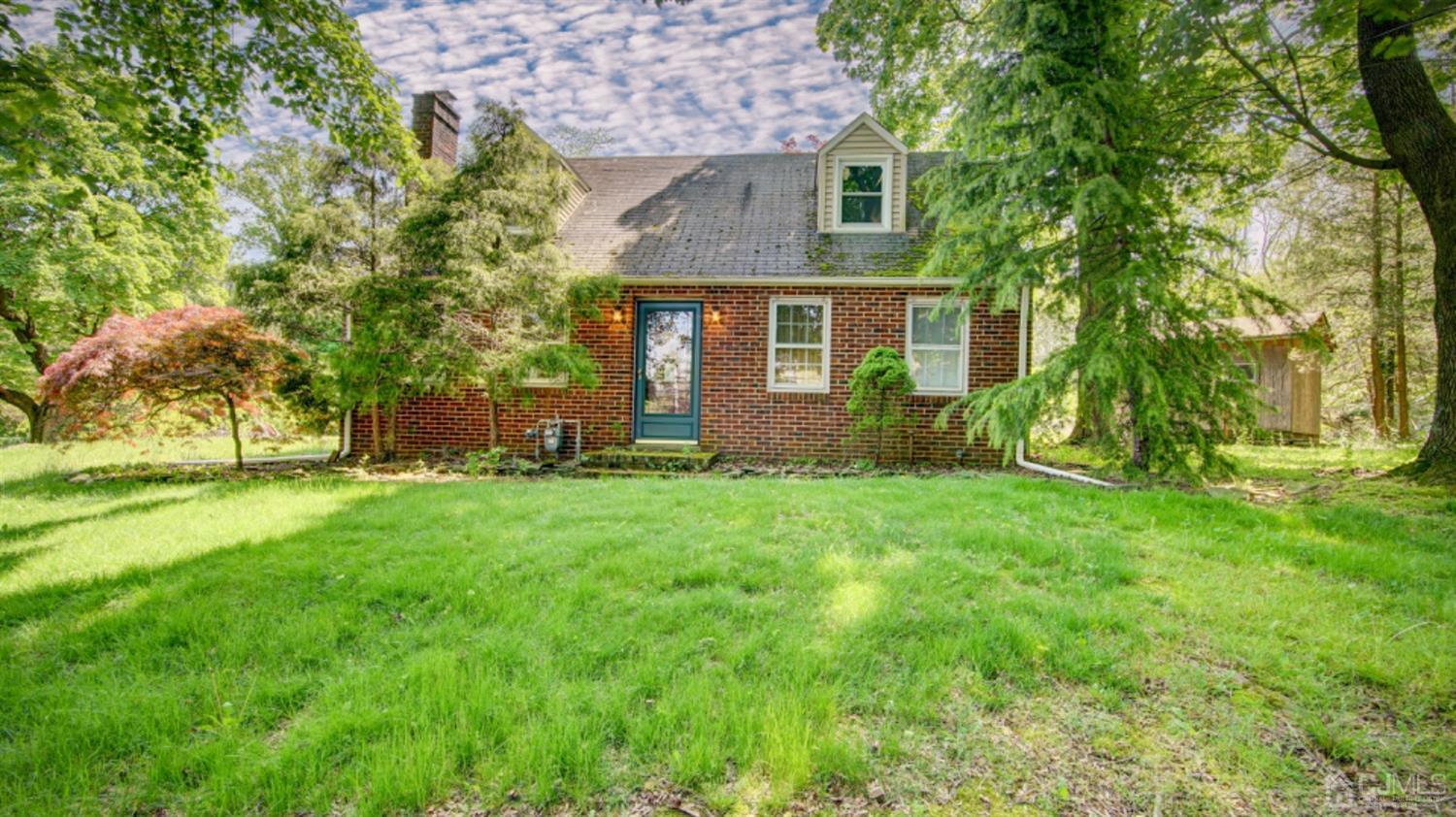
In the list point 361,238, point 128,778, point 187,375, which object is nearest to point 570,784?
point 128,778

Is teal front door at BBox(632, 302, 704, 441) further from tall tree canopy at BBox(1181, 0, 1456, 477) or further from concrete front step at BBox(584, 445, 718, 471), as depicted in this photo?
tall tree canopy at BBox(1181, 0, 1456, 477)

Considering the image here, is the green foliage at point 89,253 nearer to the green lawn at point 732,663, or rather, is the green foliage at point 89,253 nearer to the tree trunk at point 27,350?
the tree trunk at point 27,350

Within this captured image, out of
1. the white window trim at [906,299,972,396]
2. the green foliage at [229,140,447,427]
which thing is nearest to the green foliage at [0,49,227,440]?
A: the green foliage at [229,140,447,427]

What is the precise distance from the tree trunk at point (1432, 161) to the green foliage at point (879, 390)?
18.3 ft

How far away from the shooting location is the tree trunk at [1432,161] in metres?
6.25

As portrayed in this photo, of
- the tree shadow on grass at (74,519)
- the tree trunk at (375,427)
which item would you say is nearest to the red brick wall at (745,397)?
the tree trunk at (375,427)

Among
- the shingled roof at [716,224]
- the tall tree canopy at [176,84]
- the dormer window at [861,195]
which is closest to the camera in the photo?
the tall tree canopy at [176,84]

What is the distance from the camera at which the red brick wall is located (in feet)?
31.3

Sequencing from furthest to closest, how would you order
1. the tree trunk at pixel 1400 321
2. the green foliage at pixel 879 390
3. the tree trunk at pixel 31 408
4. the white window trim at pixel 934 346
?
1. the tree trunk at pixel 31 408
2. the tree trunk at pixel 1400 321
3. the white window trim at pixel 934 346
4. the green foliage at pixel 879 390

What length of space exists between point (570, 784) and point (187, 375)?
7.87m

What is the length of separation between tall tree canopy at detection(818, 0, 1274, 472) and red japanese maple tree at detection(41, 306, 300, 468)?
862cm

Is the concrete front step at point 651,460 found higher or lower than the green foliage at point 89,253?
lower

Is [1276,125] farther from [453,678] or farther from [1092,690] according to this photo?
[453,678]

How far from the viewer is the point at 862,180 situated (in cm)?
1058
